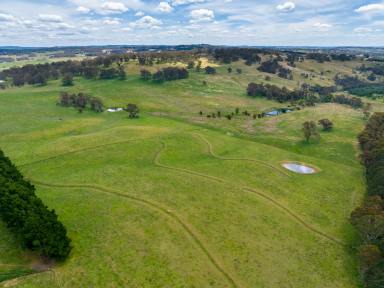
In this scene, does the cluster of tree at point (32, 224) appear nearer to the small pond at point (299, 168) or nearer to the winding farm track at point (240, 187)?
the winding farm track at point (240, 187)

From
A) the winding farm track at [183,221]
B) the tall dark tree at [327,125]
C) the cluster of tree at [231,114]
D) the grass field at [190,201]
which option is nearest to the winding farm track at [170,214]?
the winding farm track at [183,221]

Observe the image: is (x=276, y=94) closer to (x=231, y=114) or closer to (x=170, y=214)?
(x=231, y=114)

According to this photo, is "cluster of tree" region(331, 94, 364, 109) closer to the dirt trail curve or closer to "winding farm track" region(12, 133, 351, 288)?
"winding farm track" region(12, 133, 351, 288)

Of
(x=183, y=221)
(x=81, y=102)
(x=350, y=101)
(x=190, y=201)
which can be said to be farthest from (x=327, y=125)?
(x=81, y=102)

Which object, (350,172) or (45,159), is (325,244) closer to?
(350,172)

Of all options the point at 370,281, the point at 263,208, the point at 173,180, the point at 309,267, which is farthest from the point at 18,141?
the point at 370,281

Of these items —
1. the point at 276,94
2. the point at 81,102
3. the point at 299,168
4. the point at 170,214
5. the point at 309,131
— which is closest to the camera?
the point at 170,214
